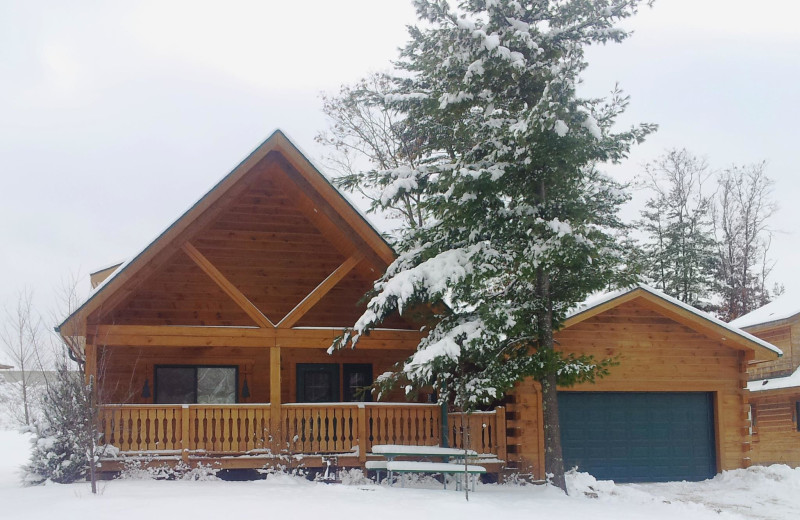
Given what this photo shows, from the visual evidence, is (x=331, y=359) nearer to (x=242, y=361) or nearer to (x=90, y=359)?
(x=242, y=361)

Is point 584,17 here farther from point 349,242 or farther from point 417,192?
point 349,242

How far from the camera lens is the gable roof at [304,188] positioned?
42.9 feet

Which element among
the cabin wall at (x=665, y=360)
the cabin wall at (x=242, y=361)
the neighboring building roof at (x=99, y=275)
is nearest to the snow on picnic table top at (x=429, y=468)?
the cabin wall at (x=665, y=360)

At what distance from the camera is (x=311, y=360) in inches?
668

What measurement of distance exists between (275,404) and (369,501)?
3569 mm

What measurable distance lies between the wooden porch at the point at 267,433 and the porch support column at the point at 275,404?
17mm

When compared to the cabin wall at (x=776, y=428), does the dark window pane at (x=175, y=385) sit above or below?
above

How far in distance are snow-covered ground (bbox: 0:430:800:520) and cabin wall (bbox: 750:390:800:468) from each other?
340 inches

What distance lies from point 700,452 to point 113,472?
463 inches

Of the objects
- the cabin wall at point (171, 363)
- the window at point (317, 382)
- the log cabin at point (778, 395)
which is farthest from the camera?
the log cabin at point (778, 395)

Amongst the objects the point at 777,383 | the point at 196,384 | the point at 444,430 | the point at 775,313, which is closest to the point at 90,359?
the point at 196,384

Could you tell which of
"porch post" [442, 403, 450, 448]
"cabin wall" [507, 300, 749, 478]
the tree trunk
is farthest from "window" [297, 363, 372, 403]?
the tree trunk

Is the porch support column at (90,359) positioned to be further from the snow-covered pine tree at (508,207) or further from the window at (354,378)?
the window at (354,378)

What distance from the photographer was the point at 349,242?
14.5 meters
